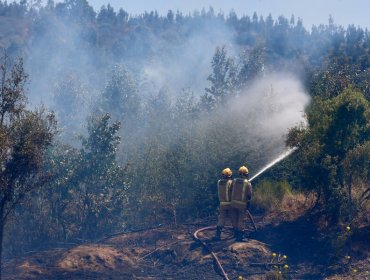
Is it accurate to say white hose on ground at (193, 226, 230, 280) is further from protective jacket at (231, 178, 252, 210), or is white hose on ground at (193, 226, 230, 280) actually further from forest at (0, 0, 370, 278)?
forest at (0, 0, 370, 278)

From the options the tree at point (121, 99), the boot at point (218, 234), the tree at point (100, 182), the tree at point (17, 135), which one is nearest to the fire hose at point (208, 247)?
the boot at point (218, 234)

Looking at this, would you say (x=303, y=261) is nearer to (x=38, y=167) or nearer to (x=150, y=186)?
(x=38, y=167)

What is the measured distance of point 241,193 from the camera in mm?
15227

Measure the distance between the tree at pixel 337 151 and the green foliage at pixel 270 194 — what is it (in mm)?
2307

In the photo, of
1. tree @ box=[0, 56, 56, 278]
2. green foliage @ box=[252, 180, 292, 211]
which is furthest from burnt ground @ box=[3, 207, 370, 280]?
tree @ box=[0, 56, 56, 278]

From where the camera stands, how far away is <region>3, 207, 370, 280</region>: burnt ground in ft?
44.7

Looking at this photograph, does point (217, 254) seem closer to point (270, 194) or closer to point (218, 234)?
A: point (218, 234)

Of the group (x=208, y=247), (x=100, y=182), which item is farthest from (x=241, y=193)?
(x=100, y=182)

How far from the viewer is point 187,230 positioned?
57.6ft

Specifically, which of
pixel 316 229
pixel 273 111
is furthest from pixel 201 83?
pixel 316 229

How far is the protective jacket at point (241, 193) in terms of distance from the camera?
15.2m

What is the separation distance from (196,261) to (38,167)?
5.01m

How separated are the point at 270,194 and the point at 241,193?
2.90m

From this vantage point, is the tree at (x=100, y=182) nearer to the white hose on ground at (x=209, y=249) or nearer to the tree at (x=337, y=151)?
the white hose on ground at (x=209, y=249)
